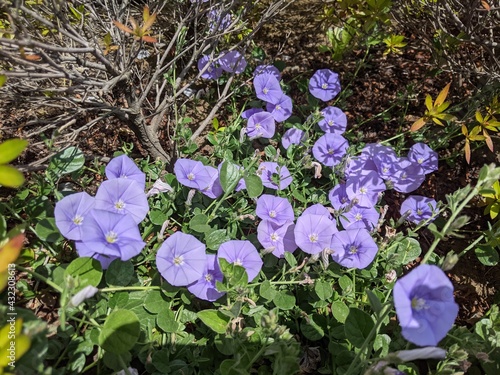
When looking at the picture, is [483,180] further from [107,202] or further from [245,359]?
[107,202]

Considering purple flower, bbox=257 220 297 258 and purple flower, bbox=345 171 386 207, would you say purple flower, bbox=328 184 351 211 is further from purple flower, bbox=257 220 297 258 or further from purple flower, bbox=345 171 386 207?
purple flower, bbox=257 220 297 258

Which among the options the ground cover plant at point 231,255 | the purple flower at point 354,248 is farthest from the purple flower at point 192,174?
the purple flower at point 354,248

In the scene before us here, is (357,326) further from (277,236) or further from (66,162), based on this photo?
(66,162)

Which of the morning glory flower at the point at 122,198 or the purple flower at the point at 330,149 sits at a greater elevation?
the morning glory flower at the point at 122,198

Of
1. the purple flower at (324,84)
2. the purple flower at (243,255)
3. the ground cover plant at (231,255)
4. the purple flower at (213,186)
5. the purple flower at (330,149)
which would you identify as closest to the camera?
the ground cover plant at (231,255)

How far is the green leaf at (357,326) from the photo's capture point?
1871 millimetres

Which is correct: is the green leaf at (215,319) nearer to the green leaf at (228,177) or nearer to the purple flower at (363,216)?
the green leaf at (228,177)

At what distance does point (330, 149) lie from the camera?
2.76 metres

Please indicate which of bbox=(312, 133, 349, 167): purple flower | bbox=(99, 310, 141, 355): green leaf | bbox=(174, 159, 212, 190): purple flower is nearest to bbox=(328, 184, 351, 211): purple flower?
bbox=(312, 133, 349, 167): purple flower

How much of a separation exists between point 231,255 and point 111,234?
0.65m

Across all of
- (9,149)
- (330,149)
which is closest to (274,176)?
(330,149)

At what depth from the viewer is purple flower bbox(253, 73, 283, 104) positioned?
9.43 ft

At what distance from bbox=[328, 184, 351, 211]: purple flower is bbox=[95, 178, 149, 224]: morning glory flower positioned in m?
1.16

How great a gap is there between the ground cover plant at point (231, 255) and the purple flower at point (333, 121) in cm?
1
